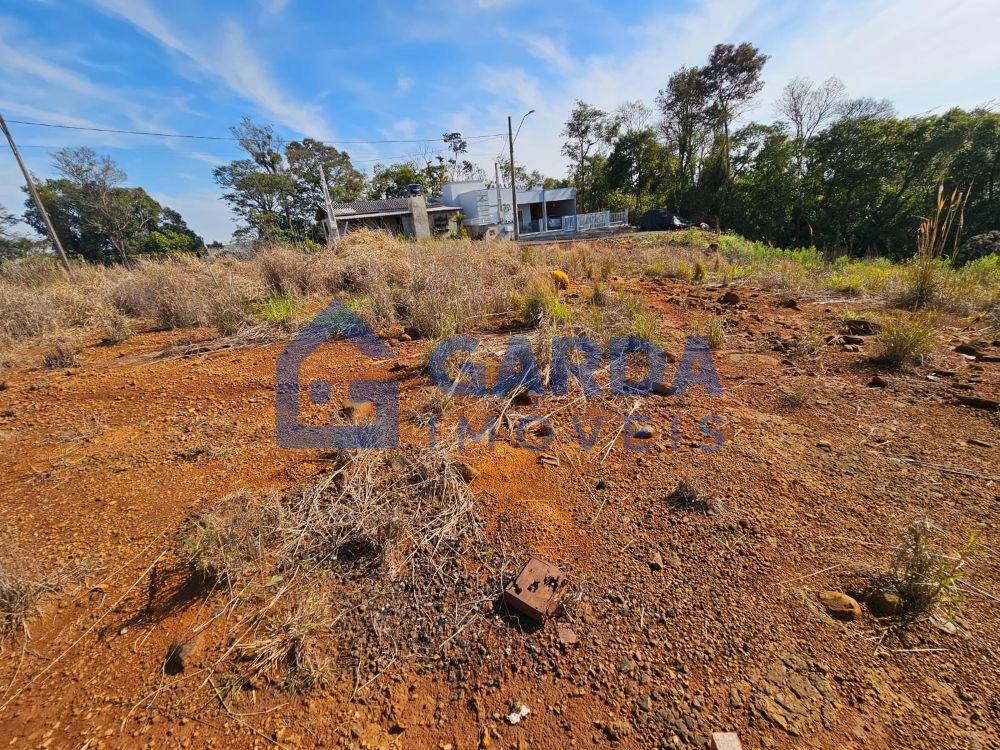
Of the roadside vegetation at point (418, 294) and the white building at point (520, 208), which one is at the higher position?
the white building at point (520, 208)

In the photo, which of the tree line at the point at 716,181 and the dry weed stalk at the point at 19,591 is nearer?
the dry weed stalk at the point at 19,591

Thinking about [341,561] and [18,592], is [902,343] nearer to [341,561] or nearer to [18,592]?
[341,561]

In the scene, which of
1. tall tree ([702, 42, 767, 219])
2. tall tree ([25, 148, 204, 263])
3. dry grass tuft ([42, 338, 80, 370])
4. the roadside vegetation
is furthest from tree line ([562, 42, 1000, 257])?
tall tree ([25, 148, 204, 263])

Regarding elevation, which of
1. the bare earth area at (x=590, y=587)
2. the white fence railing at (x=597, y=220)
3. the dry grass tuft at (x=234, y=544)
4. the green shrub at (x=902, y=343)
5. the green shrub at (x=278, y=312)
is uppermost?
the white fence railing at (x=597, y=220)

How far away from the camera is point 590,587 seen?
1.58 m

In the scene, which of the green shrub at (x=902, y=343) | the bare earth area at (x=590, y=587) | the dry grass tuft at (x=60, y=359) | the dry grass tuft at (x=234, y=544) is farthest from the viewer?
the dry grass tuft at (x=60, y=359)

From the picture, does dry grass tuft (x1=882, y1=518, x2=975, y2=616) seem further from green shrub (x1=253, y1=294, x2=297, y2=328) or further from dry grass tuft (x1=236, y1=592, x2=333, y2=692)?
green shrub (x1=253, y1=294, x2=297, y2=328)

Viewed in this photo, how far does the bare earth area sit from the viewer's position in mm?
1190

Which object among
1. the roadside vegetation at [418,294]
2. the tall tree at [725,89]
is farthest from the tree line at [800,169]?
the roadside vegetation at [418,294]

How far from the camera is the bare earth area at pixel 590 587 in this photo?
3.91ft

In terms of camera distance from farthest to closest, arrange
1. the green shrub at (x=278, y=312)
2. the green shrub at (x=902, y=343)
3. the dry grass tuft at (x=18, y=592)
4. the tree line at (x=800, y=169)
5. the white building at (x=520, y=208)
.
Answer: the white building at (x=520, y=208), the tree line at (x=800, y=169), the green shrub at (x=278, y=312), the green shrub at (x=902, y=343), the dry grass tuft at (x=18, y=592)

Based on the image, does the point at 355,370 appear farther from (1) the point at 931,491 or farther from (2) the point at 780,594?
(1) the point at 931,491

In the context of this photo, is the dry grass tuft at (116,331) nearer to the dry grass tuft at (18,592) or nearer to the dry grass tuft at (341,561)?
the dry grass tuft at (18,592)

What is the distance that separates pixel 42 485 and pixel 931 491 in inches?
194
